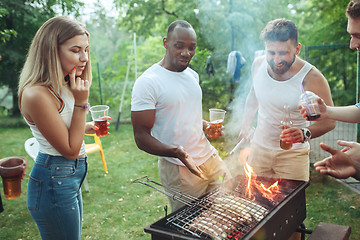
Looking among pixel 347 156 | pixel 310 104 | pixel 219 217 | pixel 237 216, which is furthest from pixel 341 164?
pixel 219 217

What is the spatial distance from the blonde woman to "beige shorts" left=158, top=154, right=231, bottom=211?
959mm

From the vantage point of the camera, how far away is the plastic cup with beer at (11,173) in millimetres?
2469

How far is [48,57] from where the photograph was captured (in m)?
2.09

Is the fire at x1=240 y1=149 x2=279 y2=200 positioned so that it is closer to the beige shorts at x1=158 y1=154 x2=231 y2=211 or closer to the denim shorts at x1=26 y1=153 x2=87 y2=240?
the beige shorts at x1=158 y1=154 x2=231 y2=211

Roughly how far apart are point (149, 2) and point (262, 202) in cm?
1045

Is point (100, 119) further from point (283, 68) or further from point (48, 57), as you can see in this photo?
point (283, 68)

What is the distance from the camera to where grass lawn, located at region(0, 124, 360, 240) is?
4.61m

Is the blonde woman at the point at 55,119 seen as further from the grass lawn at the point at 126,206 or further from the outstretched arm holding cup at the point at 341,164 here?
the grass lawn at the point at 126,206

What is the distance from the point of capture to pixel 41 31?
2.13 metres

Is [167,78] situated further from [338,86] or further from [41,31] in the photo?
[338,86]

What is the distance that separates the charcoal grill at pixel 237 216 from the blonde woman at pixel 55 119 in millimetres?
590

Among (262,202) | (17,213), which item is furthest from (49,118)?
(17,213)

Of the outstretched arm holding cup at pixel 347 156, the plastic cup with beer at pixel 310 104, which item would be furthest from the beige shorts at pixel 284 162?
the plastic cup with beer at pixel 310 104

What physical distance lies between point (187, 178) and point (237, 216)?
0.73m
